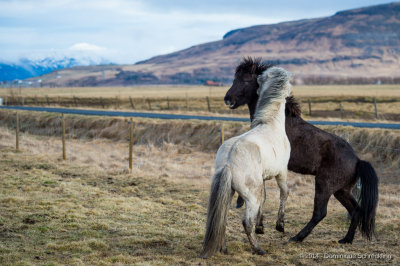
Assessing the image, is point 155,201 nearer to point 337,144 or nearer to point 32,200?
point 32,200

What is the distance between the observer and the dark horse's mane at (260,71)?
7090mm

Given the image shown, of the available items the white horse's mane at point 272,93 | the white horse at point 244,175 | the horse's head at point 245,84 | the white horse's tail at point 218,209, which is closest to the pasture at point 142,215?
the white horse's tail at point 218,209

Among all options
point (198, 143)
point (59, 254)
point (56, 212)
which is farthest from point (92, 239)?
point (198, 143)

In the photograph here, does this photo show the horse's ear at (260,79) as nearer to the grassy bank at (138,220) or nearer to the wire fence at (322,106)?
the grassy bank at (138,220)

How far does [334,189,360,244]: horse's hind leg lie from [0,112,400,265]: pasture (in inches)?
6.9

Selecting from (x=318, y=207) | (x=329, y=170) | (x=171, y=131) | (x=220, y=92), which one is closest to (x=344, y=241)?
(x=318, y=207)

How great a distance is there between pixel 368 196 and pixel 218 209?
8.53 feet

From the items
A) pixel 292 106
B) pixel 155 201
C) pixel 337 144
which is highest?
pixel 292 106

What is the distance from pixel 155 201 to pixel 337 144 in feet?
14.9

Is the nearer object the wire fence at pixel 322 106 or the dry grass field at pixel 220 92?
the wire fence at pixel 322 106

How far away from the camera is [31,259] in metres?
5.57

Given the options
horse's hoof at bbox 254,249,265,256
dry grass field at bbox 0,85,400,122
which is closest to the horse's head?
horse's hoof at bbox 254,249,265,256

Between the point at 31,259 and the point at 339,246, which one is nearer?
the point at 31,259

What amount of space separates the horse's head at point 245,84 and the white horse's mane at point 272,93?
502mm
